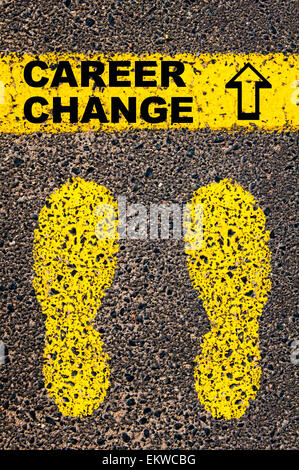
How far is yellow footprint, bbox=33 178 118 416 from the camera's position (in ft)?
8.05

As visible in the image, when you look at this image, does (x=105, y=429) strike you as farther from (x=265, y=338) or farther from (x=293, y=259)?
(x=293, y=259)

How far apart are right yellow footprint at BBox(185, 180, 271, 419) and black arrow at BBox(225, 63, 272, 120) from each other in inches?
14.9

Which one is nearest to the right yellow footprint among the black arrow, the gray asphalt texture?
the gray asphalt texture

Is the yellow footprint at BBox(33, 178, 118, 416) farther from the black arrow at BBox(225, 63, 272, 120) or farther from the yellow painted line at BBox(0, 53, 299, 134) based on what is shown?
the black arrow at BBox(225, 63, 272, 120)

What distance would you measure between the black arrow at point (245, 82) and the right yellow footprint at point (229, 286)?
Answer: 38cm

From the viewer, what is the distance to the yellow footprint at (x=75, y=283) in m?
2.46

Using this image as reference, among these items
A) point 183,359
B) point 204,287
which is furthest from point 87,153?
point 183,359

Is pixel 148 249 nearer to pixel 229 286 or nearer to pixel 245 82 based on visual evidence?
pixel 229 286

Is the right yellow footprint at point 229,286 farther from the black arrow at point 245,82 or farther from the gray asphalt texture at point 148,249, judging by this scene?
the black arrow at point 245,82

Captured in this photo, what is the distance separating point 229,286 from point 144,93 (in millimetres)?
1103

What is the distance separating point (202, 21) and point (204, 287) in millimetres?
1400

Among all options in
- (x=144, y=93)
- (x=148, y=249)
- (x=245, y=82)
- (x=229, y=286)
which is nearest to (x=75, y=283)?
(x=148, y=249)
